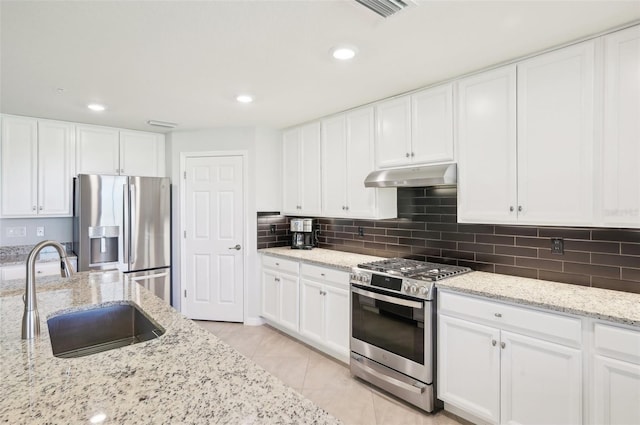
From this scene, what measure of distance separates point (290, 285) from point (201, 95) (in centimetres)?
200

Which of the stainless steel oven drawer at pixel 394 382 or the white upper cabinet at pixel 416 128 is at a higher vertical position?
the white upper cabinet at pixel 416 128

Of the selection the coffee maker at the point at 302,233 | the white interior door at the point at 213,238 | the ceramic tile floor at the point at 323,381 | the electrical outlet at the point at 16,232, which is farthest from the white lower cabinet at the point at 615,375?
the electrical outlet at the point at 16,232

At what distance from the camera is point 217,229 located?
4.29 m

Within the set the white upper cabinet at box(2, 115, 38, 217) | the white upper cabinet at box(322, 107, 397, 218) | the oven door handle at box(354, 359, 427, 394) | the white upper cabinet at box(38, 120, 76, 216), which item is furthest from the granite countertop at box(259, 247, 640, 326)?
the white upper cabinet at box(2, 115, 38, 217)

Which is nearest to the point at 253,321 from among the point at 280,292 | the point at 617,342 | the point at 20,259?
the point at 280,292

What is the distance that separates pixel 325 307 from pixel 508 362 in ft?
5.22

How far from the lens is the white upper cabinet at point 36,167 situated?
140 inches

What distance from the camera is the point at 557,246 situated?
2377mm

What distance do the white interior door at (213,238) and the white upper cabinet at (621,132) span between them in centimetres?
340

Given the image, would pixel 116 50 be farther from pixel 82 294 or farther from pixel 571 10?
pixel 571 10

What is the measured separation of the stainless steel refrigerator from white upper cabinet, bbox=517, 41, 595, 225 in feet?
12.2

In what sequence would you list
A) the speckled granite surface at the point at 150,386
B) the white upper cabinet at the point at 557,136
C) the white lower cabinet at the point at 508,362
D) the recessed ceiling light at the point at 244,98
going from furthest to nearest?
the recessed ceiling light at the point at 244,98, the white upper cabinet at the point at 557,136, the white lower cabinet at the point at 508,362, the speckled granite surface at the point at 150,386

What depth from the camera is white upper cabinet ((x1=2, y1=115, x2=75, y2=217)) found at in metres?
3.56

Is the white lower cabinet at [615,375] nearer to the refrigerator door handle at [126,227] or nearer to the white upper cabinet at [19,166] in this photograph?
the refrigerator door handle at [126,227]
